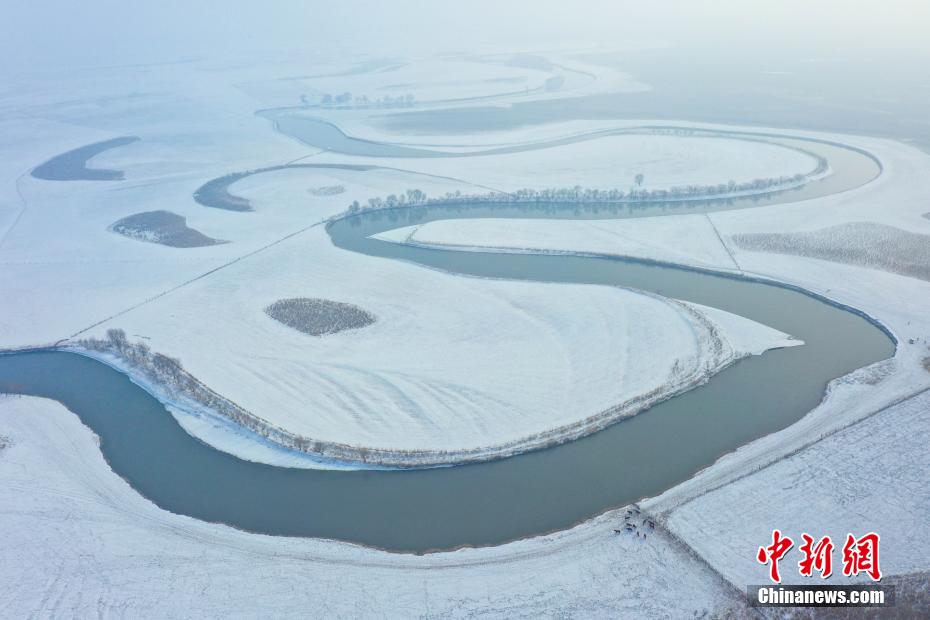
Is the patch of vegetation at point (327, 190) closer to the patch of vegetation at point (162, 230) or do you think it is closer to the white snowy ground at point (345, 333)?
the white snowy ground at point (345, 333)

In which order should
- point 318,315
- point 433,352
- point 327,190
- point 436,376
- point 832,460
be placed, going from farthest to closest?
point 327,190 < point 318,315 < point 433,352 < point 436,376 < point 832,460

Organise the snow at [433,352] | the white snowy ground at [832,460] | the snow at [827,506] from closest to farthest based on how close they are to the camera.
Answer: the snow at [827,506] → the white snowy ground at [832,460] → the snow at [433,352]

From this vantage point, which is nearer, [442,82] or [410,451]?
[410,451]

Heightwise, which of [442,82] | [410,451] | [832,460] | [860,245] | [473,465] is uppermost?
[442,82]

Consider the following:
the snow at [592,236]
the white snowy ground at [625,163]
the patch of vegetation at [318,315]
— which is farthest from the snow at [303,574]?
the white snowy ground at [625,163]

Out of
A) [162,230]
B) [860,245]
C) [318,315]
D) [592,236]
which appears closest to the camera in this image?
[318,315]

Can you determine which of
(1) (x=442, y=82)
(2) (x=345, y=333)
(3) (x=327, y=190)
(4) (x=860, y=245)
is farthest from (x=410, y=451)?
(1) (x=442, y=82)

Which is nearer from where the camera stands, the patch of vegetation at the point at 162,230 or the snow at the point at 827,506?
the snow at the point at 827,506

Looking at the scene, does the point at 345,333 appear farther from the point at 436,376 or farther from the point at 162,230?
the point at 162,230
